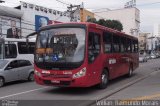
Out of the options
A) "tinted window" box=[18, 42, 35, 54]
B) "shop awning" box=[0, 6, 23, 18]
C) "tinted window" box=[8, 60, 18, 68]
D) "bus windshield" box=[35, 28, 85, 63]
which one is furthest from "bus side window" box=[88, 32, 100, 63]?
"shop awning" box=[0, 6, 23, 18]

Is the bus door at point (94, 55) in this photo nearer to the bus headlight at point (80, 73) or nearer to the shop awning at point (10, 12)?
the bus headlight at point (80, 73)

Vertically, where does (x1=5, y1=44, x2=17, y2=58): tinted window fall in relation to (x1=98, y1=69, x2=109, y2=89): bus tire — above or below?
above

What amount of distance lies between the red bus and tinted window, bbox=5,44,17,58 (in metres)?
12.4

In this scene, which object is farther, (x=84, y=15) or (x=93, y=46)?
(x=84, y=15)

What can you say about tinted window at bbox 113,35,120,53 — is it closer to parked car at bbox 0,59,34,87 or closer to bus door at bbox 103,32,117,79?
bus door at bbox 103,32,117,79

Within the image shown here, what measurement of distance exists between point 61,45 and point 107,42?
316cm

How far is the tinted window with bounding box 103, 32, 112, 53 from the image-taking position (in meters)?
15.3

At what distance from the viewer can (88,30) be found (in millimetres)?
13367

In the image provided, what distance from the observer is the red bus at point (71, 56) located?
12.8 m

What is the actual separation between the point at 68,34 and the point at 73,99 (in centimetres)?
282

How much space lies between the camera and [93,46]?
13789 millimetres

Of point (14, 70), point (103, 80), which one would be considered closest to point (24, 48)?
point (14, 70)

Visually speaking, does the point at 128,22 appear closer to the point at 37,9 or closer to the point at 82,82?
the point at 37,9

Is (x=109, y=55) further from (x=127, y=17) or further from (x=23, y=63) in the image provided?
(x=127, y=17)
